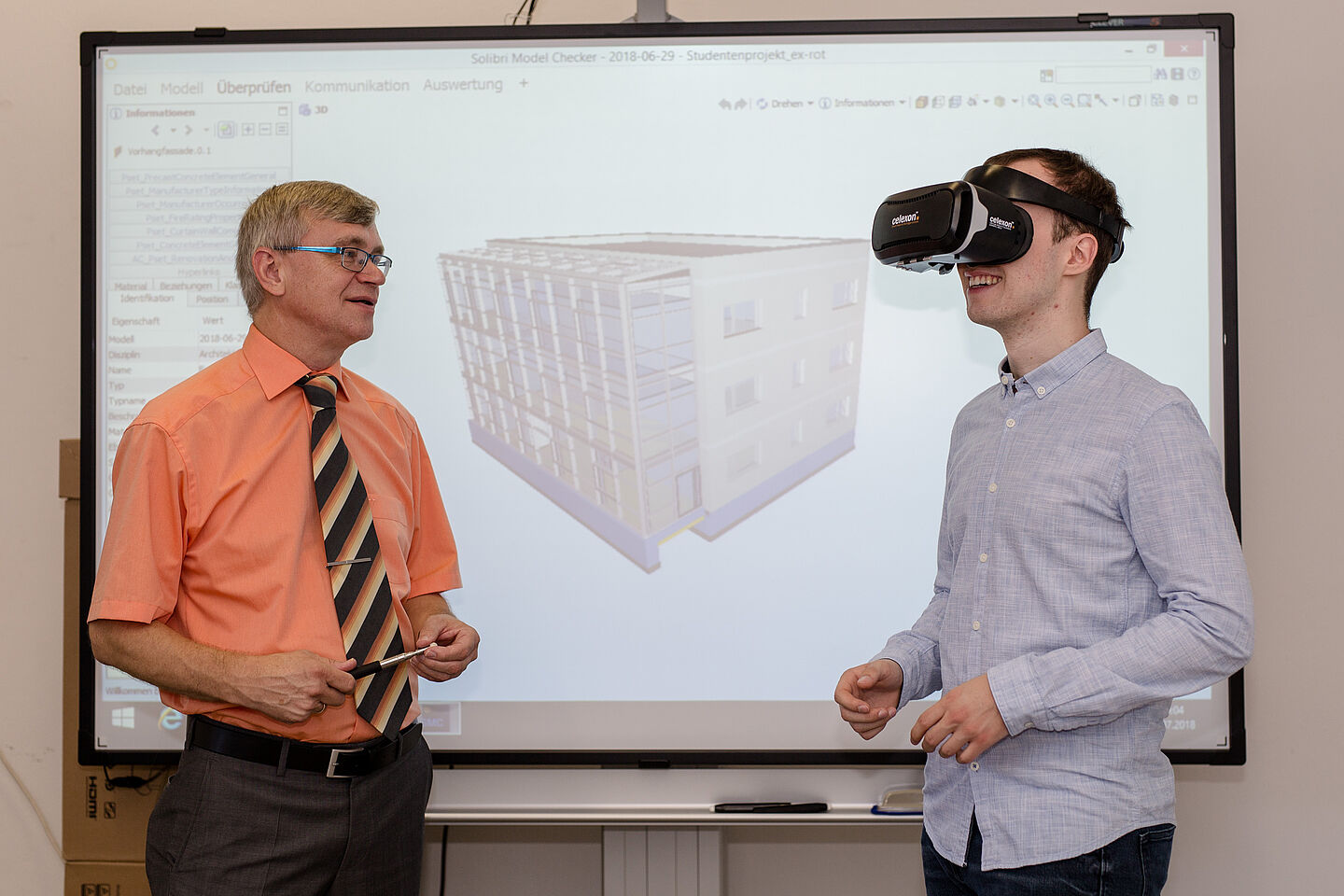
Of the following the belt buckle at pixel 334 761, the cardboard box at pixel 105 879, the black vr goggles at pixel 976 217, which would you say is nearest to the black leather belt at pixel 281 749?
the belt buckle at pixel 334 761

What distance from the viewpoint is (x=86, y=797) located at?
2176 millimetres

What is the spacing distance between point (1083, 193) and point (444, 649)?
1166 mm

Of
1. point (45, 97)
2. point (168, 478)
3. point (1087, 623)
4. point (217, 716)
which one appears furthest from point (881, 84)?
point (45, 97)

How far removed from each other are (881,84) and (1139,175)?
60 cm

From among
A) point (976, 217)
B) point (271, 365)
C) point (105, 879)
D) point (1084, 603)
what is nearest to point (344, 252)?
point (271, 365)

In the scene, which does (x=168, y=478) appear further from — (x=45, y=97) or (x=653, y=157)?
(x=45, y=97)

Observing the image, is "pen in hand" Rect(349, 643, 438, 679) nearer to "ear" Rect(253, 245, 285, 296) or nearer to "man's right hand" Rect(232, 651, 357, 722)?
"man's right hand" Rect(232, 651, 357, 722)

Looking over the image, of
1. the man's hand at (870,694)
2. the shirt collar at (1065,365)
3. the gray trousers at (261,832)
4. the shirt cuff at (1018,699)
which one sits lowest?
the gray trousers at (261,832)

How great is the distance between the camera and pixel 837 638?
209 centimetres

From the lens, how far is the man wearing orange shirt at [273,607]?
1371 mm

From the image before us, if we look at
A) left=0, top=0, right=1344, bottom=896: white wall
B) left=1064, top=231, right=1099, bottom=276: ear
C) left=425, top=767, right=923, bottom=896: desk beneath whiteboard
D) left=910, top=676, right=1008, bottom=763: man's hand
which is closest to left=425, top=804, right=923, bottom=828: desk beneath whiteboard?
left=425, top=767, right=923, bottom=896: desk beneath whiteboard

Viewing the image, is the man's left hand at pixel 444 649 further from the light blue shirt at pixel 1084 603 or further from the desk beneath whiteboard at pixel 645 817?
the light blue shirt at pixel 1084 603

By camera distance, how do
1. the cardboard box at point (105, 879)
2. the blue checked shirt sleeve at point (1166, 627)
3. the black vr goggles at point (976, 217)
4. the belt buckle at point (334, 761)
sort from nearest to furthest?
the blue checked shirt sleeve at point (1166, 627), the black vr goggles at point (976, 217), the belt buckle at point (334, 761), the cardboard box at point (105, 879)

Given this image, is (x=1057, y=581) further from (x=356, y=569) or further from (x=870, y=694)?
(x=356, y=569)
